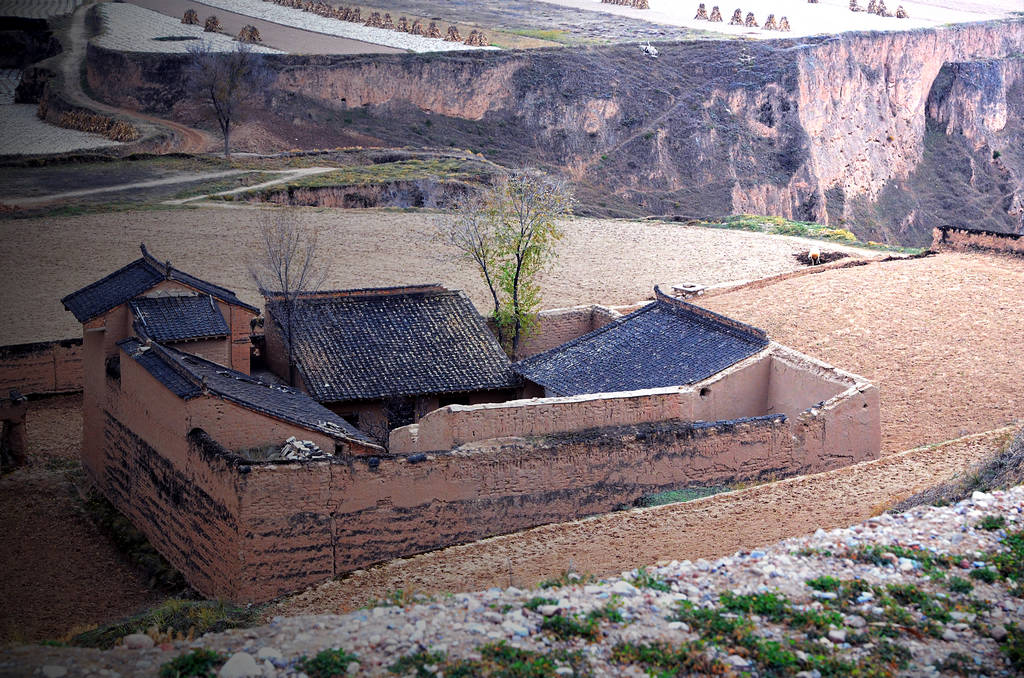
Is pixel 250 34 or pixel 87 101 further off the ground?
pixel 250 34

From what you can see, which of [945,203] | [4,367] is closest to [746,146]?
[945,203]

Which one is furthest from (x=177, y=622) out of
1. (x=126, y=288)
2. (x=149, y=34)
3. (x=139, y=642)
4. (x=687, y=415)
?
Result: (x=149, y=34)

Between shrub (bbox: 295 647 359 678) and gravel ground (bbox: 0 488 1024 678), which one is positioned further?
gravel ground (bbox: 0 488 1024 678)

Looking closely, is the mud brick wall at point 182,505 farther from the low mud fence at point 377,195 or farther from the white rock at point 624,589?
the low mud fence at point 377,195

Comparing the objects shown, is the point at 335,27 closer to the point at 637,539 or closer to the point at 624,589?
the point at 637,539

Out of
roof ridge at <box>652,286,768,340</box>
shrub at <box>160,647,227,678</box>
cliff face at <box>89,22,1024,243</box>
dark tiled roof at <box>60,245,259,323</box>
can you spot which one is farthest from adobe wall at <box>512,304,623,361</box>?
cliff face at <box>89,22,1024,243</box>

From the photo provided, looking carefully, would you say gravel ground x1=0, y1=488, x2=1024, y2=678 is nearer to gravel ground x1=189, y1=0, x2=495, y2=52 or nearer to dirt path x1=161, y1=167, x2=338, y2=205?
dirt path x1=161, y1=167, x2=338, y2=205

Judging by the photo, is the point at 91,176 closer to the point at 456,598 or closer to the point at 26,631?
the point at 26,631
